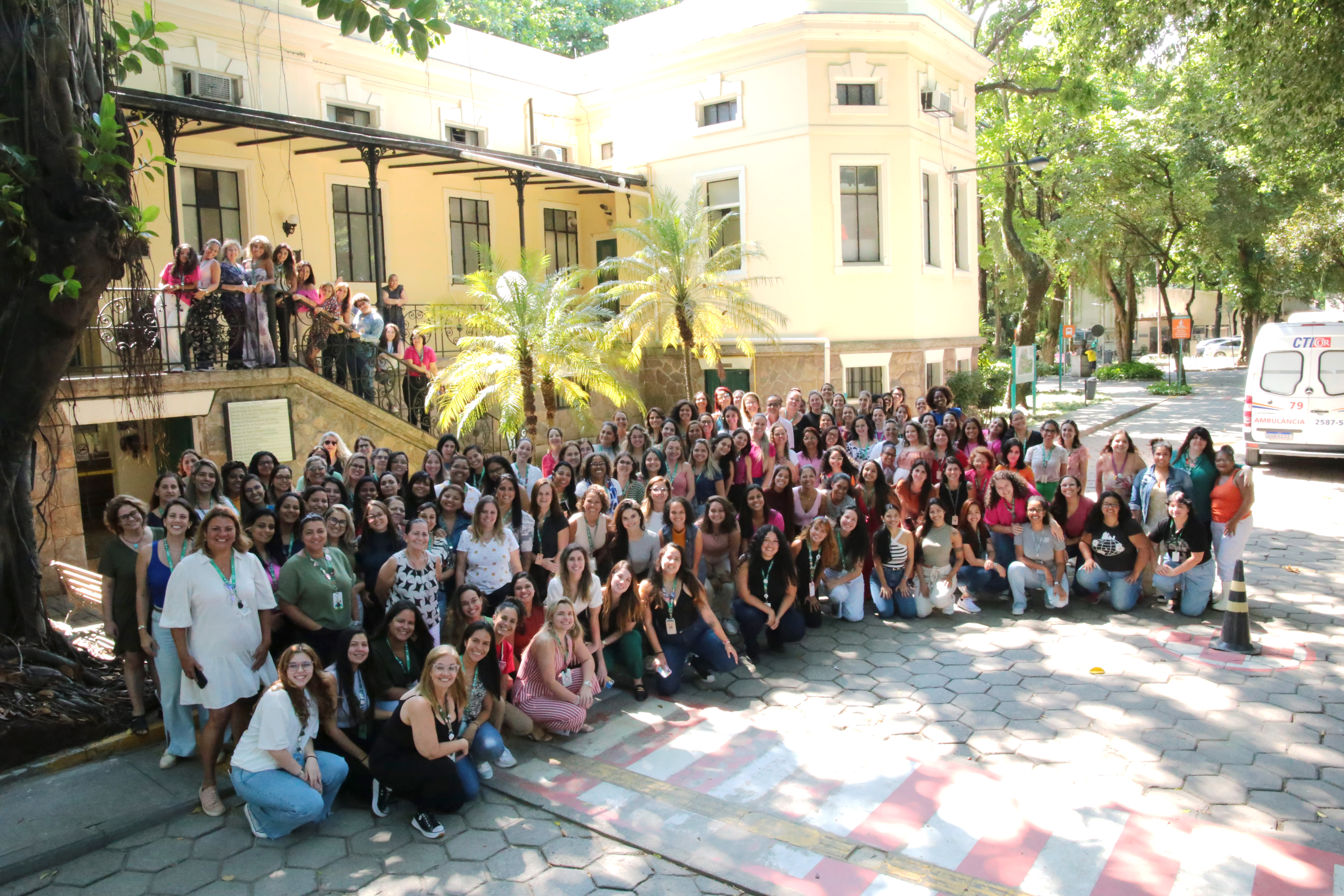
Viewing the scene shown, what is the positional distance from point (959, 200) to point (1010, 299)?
1109 inches

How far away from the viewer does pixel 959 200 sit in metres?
21.6

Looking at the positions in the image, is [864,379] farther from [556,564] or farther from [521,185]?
[556,564]

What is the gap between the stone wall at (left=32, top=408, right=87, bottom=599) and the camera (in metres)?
8.91

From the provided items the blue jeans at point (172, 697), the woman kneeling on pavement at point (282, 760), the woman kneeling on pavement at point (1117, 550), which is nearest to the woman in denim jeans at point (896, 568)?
the woman kneeling on pavement at point (1117, 550)

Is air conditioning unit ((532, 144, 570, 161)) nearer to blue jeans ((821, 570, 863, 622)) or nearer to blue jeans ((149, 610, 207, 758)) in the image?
blue jeans ((821, 570, 863, 622))

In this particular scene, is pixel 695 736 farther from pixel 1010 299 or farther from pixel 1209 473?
pixel 1010 299

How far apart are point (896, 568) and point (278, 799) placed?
19.0ft

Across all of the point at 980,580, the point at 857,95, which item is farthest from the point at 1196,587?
the point at 857,95

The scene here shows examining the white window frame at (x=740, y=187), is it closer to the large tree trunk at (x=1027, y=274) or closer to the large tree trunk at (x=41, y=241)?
the large tree trunk at (x=1027, y=274)

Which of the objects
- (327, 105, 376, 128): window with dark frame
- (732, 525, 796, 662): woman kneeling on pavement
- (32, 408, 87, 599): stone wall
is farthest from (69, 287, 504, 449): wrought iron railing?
(732, 525, 796, 662): woman kneeling on pavement

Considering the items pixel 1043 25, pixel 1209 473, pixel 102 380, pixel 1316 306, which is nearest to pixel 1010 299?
pixel 1316 306

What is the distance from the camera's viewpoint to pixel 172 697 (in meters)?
5.98

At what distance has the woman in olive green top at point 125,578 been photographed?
19.9 ft

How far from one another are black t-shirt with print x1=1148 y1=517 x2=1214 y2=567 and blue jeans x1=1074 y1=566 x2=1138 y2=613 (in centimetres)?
35
